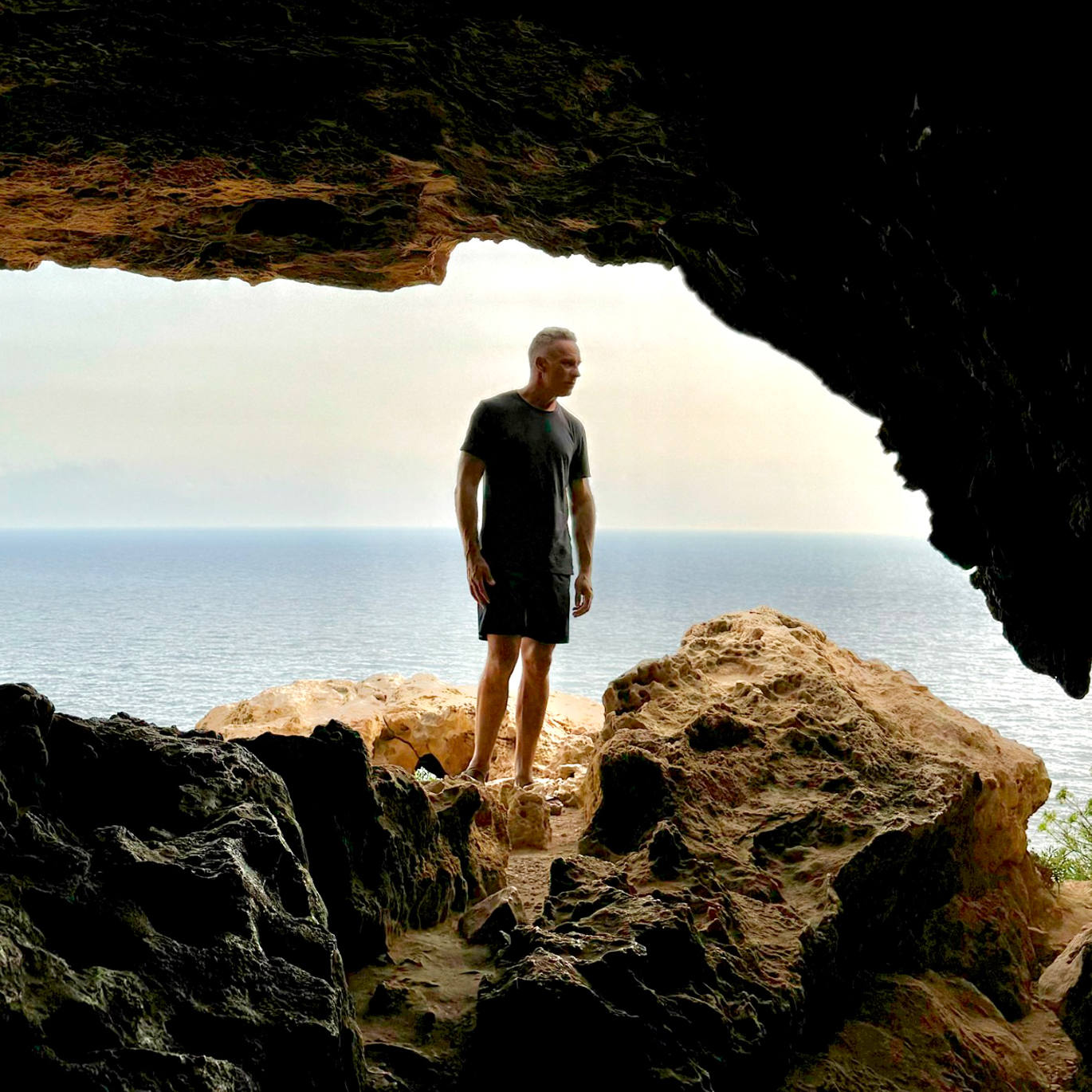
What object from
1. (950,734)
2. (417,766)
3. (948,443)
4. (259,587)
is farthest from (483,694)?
(259,587)

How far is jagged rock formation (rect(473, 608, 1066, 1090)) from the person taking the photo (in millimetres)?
2041

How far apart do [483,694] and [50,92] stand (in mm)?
2616

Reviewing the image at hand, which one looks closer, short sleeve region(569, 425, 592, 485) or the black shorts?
the black shorts

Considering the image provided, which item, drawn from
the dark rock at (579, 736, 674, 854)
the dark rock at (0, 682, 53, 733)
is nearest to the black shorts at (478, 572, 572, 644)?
the dark rock at (579, 736, 674, 854)

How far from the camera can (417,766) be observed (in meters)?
4.89

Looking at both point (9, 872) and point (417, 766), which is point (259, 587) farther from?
point (9, 872)

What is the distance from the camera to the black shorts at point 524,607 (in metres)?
4.00

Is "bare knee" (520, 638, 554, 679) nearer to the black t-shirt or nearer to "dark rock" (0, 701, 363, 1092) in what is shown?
the black t-shirt

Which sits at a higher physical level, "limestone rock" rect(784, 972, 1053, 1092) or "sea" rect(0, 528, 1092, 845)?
"limestone rock" rect(784, 972, 1053, 1092)

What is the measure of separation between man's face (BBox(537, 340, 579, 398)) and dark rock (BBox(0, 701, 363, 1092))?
2350 millimetres

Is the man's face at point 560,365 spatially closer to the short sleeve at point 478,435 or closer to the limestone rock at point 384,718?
the short sleeve at point 478,435

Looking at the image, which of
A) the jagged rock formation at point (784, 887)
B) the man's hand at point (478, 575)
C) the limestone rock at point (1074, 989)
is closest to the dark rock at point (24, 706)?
the jagged rock formation at point (784, 887)

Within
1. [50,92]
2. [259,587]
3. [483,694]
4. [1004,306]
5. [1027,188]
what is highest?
[50,92]

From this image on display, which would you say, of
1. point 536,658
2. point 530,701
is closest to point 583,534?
point 536,658
